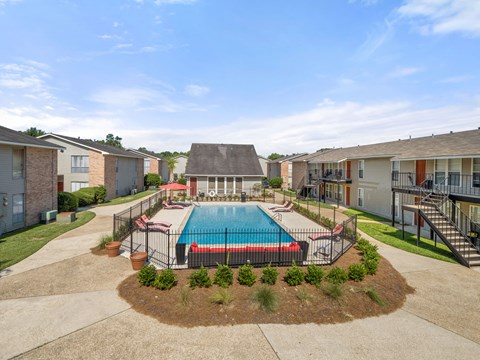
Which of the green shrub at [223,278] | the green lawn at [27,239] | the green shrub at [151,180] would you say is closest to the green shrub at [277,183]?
the green shrub at [151,180]

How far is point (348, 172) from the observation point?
101 feet

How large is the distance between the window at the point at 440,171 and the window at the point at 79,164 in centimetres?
3634

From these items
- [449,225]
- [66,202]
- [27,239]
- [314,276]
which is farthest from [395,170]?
[66,202]

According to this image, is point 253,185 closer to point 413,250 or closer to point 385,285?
point 413,250

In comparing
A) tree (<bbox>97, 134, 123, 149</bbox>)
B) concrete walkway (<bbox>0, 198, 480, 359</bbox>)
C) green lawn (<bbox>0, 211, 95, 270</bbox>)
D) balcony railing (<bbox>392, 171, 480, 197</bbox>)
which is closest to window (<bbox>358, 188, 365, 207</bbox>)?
balcony railing (<bbox>392, 171, 480, 197</bbox>)

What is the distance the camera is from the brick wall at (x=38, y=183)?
18906 millimetres

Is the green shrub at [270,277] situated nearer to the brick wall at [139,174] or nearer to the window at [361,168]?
the window at [361,168]

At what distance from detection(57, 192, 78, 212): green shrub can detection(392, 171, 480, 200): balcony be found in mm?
28865

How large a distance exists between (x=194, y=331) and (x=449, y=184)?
1926 cm

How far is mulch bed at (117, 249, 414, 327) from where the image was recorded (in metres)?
7.62

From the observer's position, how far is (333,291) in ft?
28.8

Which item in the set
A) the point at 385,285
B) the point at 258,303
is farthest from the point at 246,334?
the point at 385,285

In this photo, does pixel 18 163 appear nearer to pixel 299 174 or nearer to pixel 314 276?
pixel 314 276

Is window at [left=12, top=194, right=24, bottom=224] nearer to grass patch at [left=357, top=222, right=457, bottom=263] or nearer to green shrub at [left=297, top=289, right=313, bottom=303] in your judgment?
green shrub at [left=297, top=289, right=313, bottom=303]
